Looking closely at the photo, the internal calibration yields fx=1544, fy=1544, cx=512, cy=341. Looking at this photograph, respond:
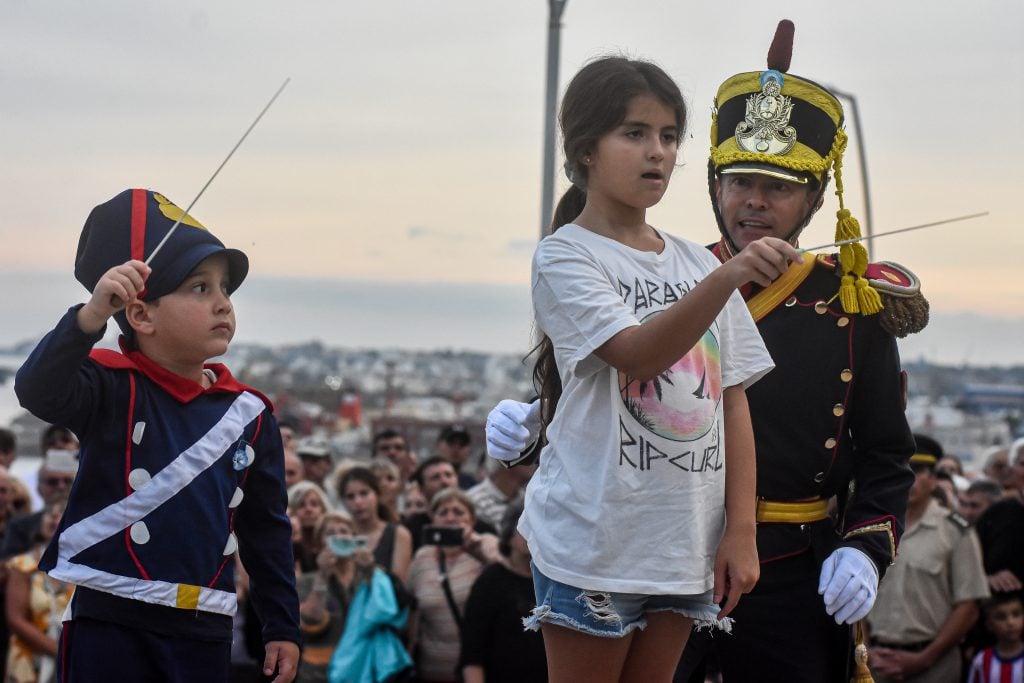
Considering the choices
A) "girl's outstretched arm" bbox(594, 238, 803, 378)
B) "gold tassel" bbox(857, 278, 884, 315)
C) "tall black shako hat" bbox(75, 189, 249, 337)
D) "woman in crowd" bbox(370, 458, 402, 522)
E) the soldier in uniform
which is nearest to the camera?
"girl's outstretched arm" bbox(594, 238, 803, 378)

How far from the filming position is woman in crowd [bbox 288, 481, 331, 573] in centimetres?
754

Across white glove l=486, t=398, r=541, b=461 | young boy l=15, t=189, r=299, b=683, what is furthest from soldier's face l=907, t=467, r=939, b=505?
young boy l=15, t=189, r=299, b=683

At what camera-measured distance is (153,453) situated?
3768mm

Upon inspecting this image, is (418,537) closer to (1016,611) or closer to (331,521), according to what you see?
(331,521)

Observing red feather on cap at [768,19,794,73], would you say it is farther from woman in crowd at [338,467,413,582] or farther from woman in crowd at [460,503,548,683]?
woman in crowd at [338,467,413,582]

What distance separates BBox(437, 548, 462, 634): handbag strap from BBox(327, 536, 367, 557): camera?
40cm

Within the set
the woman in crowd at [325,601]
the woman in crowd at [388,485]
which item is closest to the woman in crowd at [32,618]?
the woman in crowd at [325,601]

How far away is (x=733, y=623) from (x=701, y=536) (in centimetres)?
90

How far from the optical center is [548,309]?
3230mm

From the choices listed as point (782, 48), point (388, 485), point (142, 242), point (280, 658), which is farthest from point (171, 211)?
point (388, 485)

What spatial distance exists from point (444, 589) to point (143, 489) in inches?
149

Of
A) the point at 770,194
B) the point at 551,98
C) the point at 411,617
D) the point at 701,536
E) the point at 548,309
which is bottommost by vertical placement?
the point at 411,617

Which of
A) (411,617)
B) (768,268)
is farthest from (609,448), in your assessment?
(411,617)

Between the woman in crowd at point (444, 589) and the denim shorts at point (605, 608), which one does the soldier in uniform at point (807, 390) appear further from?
the woman in crowd at point (444, 589)
